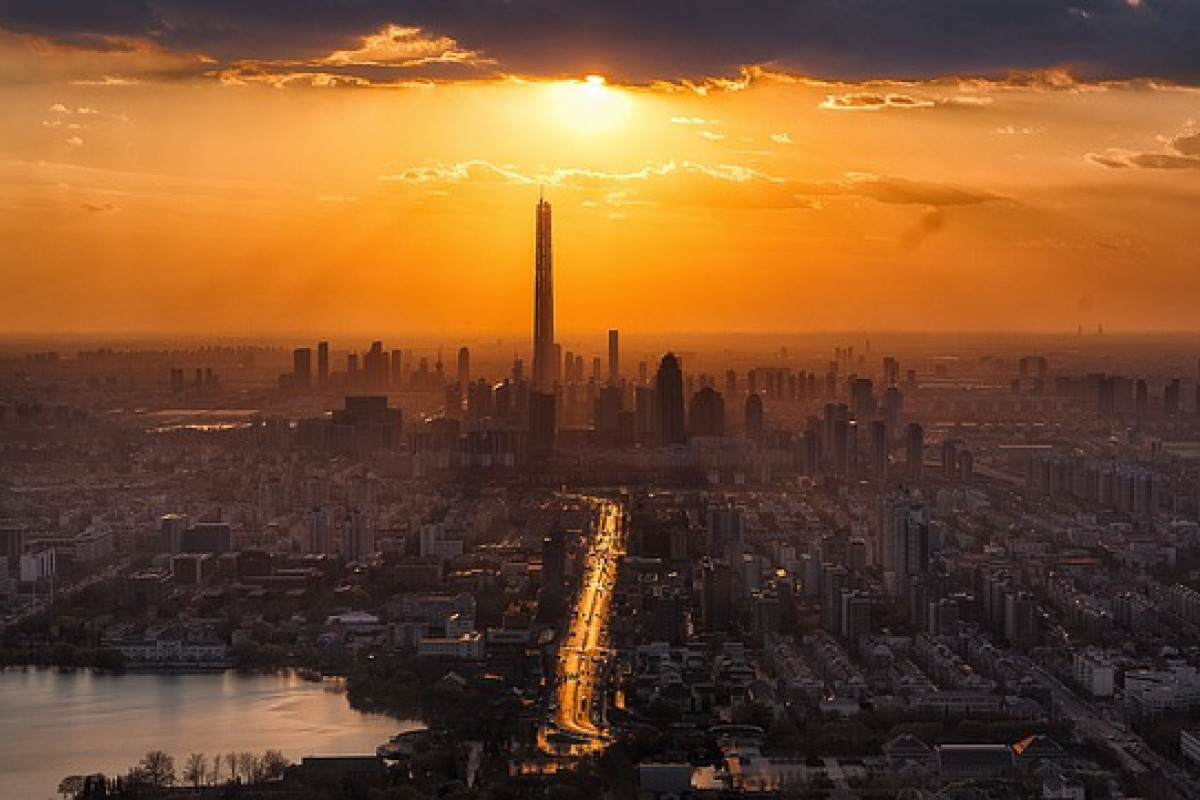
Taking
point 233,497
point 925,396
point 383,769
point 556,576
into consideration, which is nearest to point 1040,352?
point 925,396

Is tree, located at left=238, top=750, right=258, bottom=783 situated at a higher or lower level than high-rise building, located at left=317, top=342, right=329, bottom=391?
lower

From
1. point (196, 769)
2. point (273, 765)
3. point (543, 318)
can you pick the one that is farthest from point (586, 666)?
point (543, 318)

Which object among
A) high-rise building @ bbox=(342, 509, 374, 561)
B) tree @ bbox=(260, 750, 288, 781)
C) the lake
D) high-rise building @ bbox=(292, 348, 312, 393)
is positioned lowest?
the lake

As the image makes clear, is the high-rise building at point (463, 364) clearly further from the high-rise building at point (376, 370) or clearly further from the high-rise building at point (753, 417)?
the high-rise building at point (753, 417)

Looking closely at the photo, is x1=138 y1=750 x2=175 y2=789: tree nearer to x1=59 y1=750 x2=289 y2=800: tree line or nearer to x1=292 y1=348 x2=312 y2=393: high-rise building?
x1=59 y1=750 x2=289 y2=800: tree line

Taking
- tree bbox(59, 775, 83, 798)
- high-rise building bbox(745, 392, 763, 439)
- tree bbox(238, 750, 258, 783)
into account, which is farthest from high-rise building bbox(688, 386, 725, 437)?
tree bbox(59, 775, 83, 798)

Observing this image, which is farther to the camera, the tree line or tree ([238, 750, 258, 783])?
tree ([238, 750, 258, 783])

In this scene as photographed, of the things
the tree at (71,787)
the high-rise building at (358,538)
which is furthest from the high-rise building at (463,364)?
the tree at (71,787)
